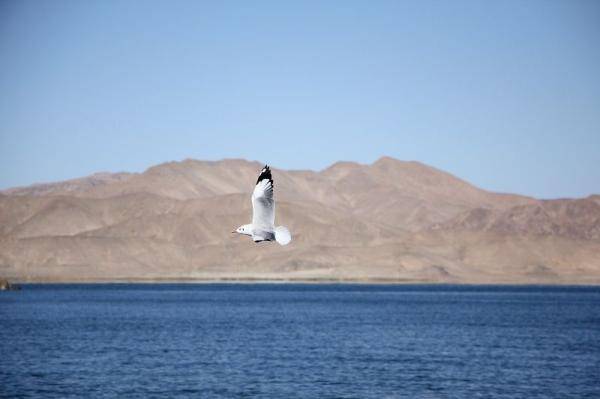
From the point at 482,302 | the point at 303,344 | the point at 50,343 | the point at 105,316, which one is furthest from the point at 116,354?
the point at 482,302

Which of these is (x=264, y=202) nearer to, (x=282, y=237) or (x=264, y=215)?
(x=264, y=215)

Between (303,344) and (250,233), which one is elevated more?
(250,233)

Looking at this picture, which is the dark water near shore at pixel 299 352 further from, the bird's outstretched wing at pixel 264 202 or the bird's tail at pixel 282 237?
the bird's tail at pixel 282 237

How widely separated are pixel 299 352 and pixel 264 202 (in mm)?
Answer: 62638

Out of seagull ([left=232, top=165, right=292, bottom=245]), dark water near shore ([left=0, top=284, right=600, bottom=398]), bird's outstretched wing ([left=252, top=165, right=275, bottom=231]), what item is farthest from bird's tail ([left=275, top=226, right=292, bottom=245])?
dark water near shore ([left=0, top=284, right=600, bottom=398])

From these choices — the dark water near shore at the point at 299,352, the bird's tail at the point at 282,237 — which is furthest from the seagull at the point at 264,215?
the dark water near shore at the point at 299,352

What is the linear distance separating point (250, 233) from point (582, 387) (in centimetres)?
4662

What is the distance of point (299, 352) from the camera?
84.0 metres

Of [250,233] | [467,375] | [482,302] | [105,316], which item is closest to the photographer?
[250,233]

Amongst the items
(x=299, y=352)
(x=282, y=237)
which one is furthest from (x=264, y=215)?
(x=299, y=352)

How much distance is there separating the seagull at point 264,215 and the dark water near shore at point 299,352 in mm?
37815

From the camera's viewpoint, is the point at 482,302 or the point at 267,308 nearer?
the point at 267,308

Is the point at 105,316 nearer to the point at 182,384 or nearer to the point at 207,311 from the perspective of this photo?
the point at 207,311

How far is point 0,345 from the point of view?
89.8 meters
